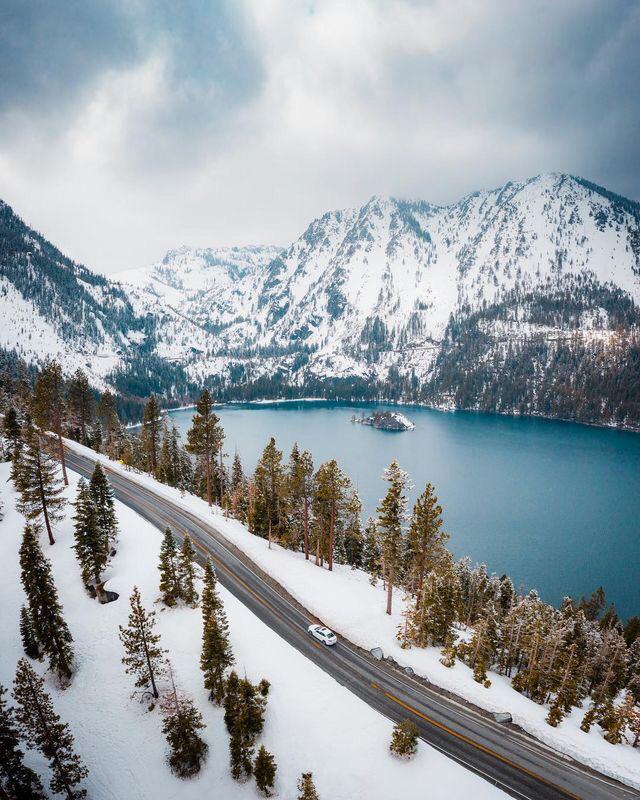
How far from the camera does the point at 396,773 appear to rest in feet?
73.4

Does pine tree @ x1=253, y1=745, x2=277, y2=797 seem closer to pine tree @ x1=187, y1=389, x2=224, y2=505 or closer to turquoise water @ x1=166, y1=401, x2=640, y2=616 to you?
pine tree @ x1=187, y1=389, x2=224, y2=505

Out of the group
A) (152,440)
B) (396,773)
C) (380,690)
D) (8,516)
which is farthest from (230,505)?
(396,773)

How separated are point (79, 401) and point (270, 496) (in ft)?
157

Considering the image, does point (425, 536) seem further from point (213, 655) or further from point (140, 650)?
point (140, 650)

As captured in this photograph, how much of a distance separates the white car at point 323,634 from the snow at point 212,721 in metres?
2.63

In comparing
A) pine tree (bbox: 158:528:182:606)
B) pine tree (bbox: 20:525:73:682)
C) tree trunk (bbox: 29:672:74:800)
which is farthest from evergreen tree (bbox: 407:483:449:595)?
pine tree (bbox: 20:525:73:682)

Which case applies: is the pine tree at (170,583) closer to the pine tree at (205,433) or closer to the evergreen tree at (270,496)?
the evergreen tree at (270,496)

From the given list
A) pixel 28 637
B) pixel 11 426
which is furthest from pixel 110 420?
pixel 28 637

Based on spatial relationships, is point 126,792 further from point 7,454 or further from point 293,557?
point 7,454

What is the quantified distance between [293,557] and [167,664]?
22.5 m

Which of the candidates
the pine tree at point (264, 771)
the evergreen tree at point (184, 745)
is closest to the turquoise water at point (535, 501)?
the pine tree at point (264, 771)

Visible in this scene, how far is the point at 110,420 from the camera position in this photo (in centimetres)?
8619

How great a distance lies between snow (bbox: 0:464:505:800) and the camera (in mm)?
22250

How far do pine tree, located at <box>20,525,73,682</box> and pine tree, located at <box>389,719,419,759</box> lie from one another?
22.2 meters
